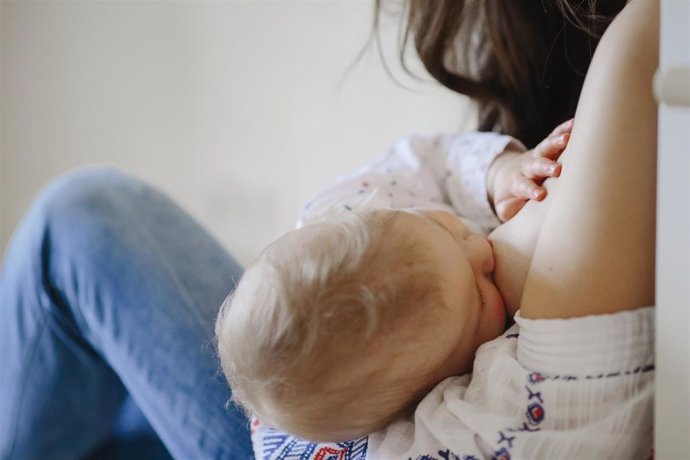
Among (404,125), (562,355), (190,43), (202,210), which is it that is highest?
(190,43)

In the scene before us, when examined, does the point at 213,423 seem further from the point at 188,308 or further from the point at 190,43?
the point at 190,43

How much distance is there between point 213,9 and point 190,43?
9 cm

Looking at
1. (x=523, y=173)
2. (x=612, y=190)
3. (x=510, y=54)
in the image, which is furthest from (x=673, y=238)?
(x=510, y=54)

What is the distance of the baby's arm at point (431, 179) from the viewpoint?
78 cm

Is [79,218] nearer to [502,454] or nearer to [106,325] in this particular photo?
[106,325]

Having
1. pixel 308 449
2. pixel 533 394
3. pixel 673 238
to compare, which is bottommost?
pixel 308 449

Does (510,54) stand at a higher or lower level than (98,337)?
higher

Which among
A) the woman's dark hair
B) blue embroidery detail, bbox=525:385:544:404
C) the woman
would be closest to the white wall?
the woman's dark hair

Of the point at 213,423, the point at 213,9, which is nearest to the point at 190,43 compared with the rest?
the point at 213,9

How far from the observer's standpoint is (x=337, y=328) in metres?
0.49

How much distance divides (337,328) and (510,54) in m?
0.47

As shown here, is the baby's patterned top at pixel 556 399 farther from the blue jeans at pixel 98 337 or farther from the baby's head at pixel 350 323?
the blue jeans at pixel 98 337

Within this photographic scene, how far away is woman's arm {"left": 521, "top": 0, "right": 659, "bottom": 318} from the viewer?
0.41 m

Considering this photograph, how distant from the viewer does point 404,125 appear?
1.39 metres
